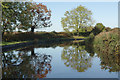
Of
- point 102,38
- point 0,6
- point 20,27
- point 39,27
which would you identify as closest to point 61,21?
point 39,27

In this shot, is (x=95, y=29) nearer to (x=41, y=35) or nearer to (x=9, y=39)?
(x=41, y=35)

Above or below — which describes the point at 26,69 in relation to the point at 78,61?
above

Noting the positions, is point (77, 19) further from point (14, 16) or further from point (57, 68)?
point (57, 68)

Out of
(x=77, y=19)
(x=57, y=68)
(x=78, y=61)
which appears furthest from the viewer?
(x=77, y=19)

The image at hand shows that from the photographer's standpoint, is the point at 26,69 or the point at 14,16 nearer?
the point at 26,69

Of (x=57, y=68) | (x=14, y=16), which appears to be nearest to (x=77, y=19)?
(x=14, y=16)

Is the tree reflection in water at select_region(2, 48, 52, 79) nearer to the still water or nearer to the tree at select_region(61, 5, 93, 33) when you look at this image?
the still water

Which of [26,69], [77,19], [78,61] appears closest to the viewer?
[26,69]

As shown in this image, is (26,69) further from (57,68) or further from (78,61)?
(78,61)

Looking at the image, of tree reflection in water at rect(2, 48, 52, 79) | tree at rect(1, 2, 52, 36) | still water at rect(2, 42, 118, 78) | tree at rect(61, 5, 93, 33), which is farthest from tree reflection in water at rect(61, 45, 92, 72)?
tree at rect(61, 5, 93, 33)

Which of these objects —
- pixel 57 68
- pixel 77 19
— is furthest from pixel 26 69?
pixel 77 19

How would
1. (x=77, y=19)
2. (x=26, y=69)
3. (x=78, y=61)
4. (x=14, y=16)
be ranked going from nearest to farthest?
(x=26, y=69)
(x=78, y=61)
(x=14, y=16)
(x=77, y=19)

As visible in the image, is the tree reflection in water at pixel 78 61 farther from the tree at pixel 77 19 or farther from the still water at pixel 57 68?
the tree at pixel 77 19

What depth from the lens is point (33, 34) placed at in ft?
115
